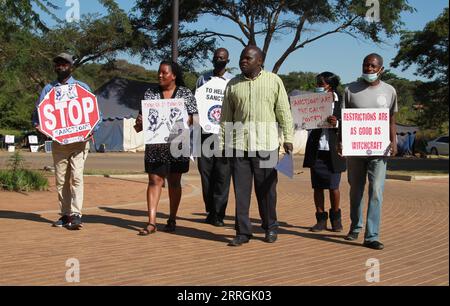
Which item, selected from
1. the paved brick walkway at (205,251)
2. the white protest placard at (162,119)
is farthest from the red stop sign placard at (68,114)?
the paved brick walkway at (205,251)

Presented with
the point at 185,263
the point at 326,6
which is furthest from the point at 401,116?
the point at 185,263

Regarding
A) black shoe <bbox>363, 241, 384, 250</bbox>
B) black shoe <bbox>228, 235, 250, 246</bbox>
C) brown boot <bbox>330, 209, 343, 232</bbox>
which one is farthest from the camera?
brown boot <bbox>330, 209, 343, 232</bbox>

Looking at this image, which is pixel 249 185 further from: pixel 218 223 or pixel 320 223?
pixel 218 223

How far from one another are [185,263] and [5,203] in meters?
5.27

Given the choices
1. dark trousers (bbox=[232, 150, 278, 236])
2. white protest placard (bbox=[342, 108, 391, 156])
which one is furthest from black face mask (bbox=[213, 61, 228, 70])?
white protest placard (bbox=[342, 108, 391, 156])

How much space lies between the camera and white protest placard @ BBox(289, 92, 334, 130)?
702 cm

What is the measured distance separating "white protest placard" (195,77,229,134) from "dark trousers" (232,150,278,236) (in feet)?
4.59

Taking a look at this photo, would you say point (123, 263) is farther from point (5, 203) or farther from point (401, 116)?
point (401, 116)

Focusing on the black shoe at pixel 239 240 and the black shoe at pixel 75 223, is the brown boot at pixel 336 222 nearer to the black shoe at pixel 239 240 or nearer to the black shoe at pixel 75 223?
the black shoe at pixel 239 240

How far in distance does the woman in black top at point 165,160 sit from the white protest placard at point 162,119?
0.10m

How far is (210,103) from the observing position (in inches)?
311

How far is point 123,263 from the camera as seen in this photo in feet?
17.9

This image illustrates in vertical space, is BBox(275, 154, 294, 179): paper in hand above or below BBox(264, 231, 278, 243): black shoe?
above

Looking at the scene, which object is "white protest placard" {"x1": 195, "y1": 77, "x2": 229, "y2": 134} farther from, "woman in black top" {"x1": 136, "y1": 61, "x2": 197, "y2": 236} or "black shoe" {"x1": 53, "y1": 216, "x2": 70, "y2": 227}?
"black shoe" {"x1": 53, "y1": 216, "x2": 70, "y2": 227}
